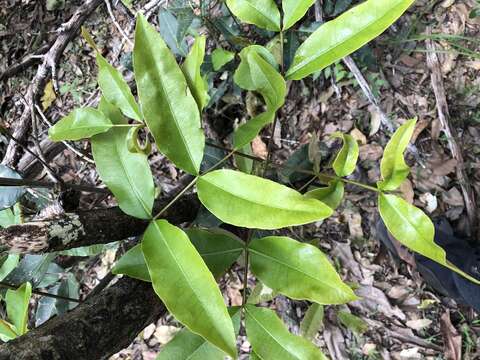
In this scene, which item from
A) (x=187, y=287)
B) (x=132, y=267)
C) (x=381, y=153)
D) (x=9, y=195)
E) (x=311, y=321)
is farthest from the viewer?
(x=381, y=153)

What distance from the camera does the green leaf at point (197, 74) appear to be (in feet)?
2.27

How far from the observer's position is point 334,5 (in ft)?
4.27

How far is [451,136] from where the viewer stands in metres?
1.38

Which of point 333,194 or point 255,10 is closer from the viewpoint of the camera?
point 255,10

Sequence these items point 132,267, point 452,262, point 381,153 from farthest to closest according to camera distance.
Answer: point 381,153
point 452,262
point 132,267

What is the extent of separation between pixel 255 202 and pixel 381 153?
0.99 meters

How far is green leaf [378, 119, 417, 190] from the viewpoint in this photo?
0.77 metres

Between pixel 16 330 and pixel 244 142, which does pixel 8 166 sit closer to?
pixel 16 330

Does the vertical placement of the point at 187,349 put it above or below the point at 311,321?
above

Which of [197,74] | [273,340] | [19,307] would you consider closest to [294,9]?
[197,74]

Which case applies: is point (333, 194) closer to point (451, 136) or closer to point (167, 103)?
point (167, 103)

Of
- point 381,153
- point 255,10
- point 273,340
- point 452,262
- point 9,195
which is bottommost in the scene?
point 452,262

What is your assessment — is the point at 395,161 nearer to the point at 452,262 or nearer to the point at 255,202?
the point at 255,202

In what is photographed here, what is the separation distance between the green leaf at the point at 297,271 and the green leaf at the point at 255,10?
15.4 inches
